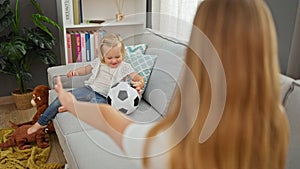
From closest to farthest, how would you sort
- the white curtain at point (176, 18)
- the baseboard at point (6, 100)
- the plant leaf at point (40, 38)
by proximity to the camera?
the white curtain at point (176, 18), the plant leaf at point (40, 38), the baseboard at point (6, 100)

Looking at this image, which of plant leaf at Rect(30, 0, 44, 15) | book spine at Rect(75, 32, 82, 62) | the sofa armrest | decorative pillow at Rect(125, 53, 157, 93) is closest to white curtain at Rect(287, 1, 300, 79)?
decorative pillow at Rect(125, 53, 157, 93)

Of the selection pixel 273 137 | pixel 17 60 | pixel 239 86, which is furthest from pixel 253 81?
pixel 17 60

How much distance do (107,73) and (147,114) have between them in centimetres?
35

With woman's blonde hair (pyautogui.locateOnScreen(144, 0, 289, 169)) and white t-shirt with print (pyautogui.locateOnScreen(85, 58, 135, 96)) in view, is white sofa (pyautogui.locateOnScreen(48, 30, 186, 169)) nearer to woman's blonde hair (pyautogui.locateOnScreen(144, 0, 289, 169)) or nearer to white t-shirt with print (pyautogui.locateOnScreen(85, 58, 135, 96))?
white t-shirt with print (pyautogui.locateOnScreen(85, 58, 135, 96))

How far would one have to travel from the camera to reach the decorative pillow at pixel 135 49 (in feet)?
6.39

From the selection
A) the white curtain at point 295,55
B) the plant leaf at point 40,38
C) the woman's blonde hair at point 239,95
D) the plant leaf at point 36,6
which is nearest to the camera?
the woman's blonde hair at point 239,95

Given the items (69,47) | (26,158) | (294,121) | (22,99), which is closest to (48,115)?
(26,158)

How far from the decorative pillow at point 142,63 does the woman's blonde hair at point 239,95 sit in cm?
122

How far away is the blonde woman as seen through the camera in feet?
1.96

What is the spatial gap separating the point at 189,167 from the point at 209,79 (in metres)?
0.21

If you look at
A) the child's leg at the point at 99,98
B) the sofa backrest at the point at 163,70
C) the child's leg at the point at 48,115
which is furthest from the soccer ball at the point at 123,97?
the child's leg at the point at 48,115

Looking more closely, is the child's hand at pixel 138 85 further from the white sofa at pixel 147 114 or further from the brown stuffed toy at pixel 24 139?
the brown stuffed toy at pixel 24 139

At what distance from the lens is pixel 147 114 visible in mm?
1782

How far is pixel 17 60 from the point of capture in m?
2.72
